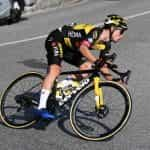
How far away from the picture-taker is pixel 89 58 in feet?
23.8

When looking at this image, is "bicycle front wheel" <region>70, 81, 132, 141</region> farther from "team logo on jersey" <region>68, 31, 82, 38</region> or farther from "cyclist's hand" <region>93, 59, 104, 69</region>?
"team logo on jersey" <region>68, 31, 82, 38</region>

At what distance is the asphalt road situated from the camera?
7.29 metres

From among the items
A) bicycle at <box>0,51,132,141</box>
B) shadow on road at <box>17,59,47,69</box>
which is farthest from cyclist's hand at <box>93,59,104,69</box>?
shadow on road at <box>17,59,47,69</box>

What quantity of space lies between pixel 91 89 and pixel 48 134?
876mm

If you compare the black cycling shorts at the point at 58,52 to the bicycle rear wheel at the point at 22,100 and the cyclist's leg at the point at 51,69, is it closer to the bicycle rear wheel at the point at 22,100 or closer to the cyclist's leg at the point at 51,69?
the cyclist's leg at the point at 51,69

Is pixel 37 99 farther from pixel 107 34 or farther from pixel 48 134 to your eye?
pixel 107 34

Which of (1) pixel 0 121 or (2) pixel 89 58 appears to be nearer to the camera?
(2) pixel 89 58

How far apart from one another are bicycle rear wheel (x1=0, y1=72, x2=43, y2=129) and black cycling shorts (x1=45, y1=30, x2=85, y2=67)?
44 centimetres

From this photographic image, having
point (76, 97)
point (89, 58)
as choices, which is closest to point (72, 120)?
point (76, 97)

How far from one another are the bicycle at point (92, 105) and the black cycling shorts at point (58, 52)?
204mm

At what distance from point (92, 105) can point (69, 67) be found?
14.9 ft

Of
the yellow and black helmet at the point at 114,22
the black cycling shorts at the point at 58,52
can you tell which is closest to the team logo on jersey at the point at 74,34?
the black cycling shorts at the point at 58,52

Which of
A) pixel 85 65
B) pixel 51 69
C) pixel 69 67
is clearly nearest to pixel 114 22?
pixel 85 65

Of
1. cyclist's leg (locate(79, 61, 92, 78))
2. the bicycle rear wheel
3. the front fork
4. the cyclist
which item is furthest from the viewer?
the bicycle rear wheel
